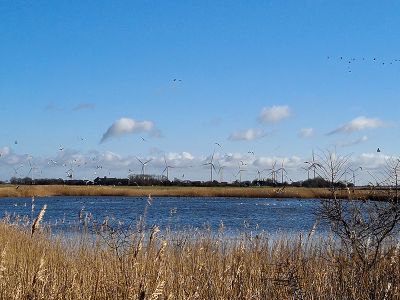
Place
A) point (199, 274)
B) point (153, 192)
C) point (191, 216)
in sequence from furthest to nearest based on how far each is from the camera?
1. point (153, 192)
2. point (191, 216)
3. point (199, 274)

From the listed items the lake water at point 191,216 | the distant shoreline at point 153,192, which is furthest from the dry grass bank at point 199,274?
the distant shoreline at point 153,192

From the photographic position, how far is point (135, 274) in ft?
16.4

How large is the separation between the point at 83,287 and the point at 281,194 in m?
46.3

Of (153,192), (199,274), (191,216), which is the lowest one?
(199,274)

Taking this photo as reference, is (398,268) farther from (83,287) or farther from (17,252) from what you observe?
(17,252)

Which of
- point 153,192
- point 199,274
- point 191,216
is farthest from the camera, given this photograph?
point 153,192

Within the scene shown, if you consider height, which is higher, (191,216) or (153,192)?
(153,192)

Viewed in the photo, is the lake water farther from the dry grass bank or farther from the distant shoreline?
the distant shoreline

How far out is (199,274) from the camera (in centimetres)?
662

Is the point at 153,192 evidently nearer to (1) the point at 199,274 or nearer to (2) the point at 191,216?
(2) the point at 191,216

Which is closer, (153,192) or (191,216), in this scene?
(191,216)

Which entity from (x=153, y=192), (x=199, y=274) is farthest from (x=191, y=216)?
(x=153, y=192)

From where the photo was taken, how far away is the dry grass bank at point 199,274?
5328 millimetres

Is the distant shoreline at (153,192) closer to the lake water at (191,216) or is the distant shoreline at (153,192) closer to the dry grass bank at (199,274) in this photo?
the lake water at (191,216)
